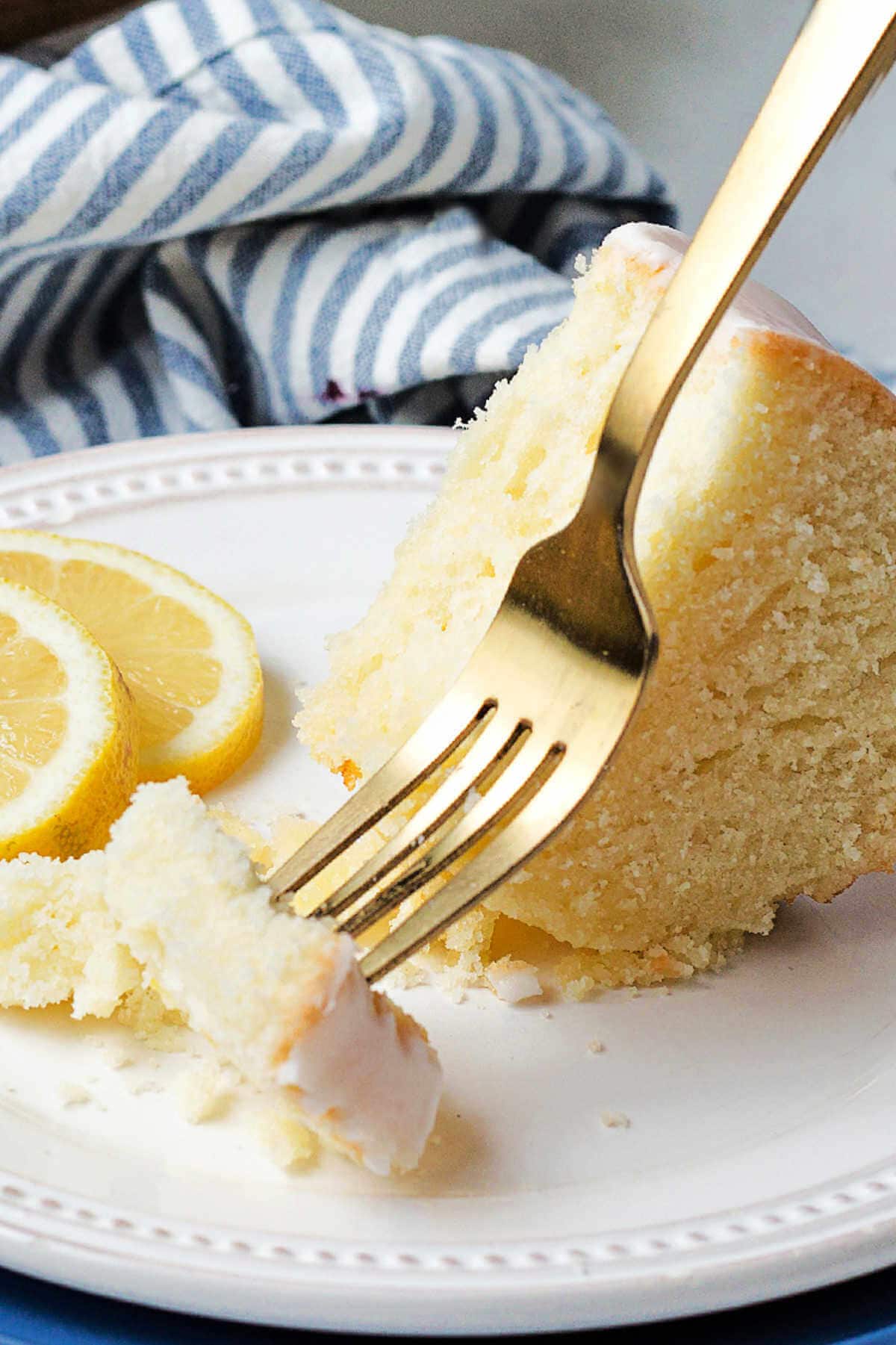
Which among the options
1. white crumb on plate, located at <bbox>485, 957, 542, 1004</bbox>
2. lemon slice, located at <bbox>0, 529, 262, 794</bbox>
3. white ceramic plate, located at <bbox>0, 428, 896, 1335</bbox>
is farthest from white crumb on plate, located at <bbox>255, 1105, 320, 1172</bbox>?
lemon slice, located at <bbox>0, 529, 262, 794</bbox>

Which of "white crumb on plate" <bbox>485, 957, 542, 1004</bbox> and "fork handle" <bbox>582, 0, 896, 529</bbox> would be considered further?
"white crumb on plate" <bbox>485, 957, 542, 1004</bbox>

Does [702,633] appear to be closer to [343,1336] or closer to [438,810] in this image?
[438,810]

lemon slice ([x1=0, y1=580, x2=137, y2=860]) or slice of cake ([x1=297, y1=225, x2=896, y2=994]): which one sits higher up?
slice of cake ([x1=297, y1=225, x2=896, y2=994])


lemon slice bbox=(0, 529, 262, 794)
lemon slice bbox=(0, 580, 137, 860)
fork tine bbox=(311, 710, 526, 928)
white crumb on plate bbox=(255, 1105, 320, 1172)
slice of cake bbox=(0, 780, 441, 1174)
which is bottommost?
lemon slice bbox=(0, 529, 262, 794)

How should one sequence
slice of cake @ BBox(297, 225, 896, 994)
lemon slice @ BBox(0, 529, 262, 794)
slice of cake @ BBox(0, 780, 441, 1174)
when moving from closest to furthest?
slice of cake @ BBox(0, 780, 441, 1174)
slice of cake @ BBox(297, 225, 896, 994)
lemon slice @ BBox(0, 529, 262, 794)

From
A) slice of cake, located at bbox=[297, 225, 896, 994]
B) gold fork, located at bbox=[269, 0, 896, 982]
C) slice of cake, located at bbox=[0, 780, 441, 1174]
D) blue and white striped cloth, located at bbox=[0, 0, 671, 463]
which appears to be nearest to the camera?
slice of cake, located at bbox=[0, 780, 441, 1174]

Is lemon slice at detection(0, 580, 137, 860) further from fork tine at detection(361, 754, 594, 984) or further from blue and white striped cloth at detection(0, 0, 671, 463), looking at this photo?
blue and white striped cloth at detection(0, 0, 671, 463)

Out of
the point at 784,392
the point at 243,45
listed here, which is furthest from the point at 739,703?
the point at 243,45
